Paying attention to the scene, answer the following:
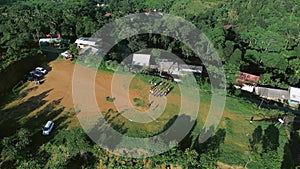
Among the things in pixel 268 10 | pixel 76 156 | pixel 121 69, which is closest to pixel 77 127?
pixel 76 156

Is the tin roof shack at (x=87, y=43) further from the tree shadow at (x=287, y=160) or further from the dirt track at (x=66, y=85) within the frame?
the tree shadow at (x=287, y=160)

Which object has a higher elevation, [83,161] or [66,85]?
[66,85]

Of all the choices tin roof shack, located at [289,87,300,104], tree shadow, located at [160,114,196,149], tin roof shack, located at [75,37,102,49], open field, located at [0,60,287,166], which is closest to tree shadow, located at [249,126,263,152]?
open field, located at [0,60,287,166]

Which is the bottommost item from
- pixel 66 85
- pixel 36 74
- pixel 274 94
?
pixel 274 94

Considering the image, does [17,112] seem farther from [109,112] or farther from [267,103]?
[267,103]

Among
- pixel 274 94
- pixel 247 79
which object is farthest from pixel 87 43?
pixel 274 94

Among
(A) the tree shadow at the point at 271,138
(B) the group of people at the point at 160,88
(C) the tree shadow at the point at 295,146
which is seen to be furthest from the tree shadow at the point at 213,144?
(B) the group of people at the point at 160,88

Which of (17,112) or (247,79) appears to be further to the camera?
(247,79)

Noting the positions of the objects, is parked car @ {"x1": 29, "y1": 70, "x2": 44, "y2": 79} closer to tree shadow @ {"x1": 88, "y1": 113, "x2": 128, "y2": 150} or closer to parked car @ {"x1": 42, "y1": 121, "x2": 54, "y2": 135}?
parked car @ {"x1": 42, "y1": 121, "x2": 54, "y2": 135}

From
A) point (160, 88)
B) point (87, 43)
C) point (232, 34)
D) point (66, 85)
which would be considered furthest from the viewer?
point (232, 34)
